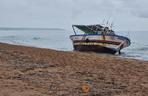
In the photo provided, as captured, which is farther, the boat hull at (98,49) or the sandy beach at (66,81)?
the boat hull at (98,49)

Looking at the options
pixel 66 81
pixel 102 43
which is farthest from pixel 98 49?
pixel 66 81

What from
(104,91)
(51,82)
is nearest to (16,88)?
(51,82)

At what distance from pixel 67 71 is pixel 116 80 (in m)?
2.10

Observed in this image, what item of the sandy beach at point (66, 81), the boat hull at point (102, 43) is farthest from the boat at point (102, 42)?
the sandy beach at point (66, 81)

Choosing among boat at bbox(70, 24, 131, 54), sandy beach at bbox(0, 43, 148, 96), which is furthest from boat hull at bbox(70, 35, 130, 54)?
sandy beach at bbox(0, 43, 148, 96)

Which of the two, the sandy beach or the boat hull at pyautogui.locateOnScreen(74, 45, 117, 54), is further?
the boat hull at pyautogui.locateOnScreen(74, 45, 117, 54)

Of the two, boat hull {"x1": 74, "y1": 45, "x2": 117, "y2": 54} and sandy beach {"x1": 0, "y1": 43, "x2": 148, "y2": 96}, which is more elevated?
sandy beach {"x1": 0, "y1": 43, "x2": 148, "y2": 96}

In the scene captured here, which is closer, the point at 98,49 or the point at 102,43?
the point at 102,43

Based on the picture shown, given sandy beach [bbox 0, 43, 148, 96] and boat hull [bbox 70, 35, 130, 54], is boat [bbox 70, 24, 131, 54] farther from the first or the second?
sandy beach [bbox 0, 43, 148, 96]

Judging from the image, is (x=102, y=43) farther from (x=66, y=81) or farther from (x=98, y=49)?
(x=66, y=81)

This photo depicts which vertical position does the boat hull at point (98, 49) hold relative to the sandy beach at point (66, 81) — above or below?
below

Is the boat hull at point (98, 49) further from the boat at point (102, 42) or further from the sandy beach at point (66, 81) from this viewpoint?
the sandy beach at point (66, 81)

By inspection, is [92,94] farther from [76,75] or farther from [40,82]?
[76,75]

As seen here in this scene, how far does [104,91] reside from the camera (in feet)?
35.2
